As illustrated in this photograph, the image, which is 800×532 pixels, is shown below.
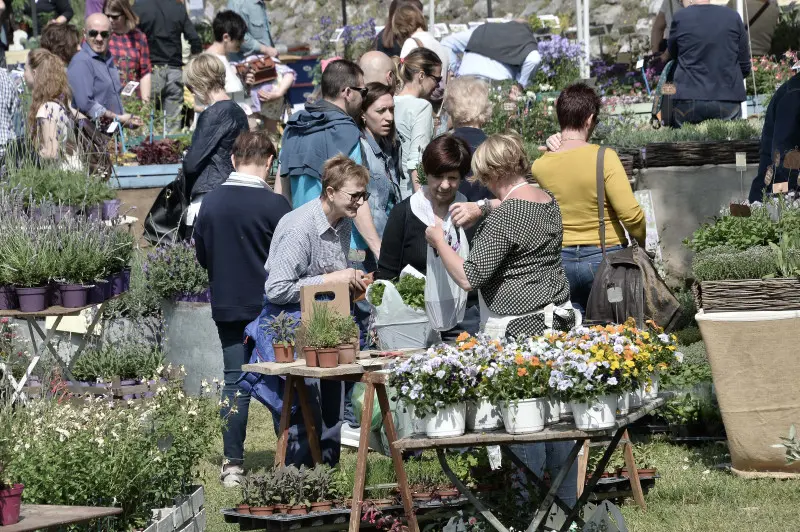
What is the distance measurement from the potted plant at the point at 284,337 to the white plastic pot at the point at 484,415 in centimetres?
122

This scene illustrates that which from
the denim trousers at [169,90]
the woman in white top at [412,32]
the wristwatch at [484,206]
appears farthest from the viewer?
the denim trousers at [169,90]

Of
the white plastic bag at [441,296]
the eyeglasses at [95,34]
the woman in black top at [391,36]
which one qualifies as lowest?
the white plastic bag at [441,296]

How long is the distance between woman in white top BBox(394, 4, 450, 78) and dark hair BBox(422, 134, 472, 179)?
12.7ft

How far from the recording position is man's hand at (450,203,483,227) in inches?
209

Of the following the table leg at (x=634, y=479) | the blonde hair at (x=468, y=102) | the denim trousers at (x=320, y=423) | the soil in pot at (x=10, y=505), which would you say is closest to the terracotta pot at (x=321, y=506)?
the denim trousers at (x=320, y=423)

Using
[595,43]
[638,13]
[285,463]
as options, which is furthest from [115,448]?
[638,13]

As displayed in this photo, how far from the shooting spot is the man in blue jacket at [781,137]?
274 inches

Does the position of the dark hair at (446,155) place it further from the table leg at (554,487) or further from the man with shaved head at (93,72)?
the man with shaved head at (93,72)

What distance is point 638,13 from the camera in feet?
60.8

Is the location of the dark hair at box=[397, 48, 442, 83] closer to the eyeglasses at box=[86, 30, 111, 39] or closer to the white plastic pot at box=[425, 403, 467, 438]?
the eyeglasses at box=[86, 30, 111, 39]

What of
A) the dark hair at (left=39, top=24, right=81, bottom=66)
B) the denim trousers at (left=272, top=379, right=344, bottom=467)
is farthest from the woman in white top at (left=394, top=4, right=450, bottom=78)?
the denim trousers at (left=272, top=379, right=344, bottom=467)

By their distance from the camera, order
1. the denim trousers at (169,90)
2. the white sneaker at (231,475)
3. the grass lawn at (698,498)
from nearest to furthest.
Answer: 1. the grass lawn at (698,498)
2. the white sneaker at (231,475)
3. the denim trousers at (169,90)

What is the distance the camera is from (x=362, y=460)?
5141 millimetres

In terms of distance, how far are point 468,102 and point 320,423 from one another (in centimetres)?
225
